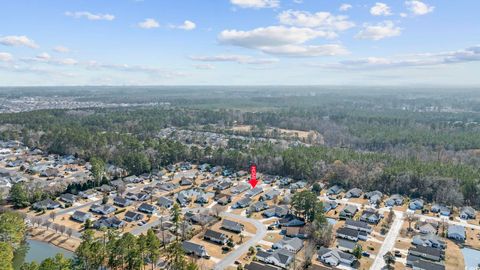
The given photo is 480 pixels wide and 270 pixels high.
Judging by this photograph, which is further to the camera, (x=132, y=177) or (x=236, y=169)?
(x=236, y=169)

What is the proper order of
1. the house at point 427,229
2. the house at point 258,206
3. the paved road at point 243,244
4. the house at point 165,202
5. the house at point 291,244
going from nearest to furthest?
1. the paved road at point 243,244
2. the house at point 291,244
3. the house at point 427,229
4. the house at point 258,206
5. the house at point 165,202

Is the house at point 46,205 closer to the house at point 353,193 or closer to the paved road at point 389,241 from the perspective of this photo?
the paved road at point 389,241

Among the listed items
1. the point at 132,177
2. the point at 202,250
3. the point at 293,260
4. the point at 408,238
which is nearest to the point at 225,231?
the point at 202,250

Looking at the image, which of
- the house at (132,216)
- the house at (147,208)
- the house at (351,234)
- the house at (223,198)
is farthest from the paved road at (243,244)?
the house at (132,216)

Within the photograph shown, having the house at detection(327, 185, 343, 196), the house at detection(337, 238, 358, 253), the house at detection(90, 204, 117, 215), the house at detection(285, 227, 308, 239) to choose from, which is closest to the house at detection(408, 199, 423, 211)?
the house at detection(327, 185, 343, 196)

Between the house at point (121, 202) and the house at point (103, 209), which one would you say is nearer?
the house at point (103, 209)

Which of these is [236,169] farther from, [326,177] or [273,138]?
[273,138]

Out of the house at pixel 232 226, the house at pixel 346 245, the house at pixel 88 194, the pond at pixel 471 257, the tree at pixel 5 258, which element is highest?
the tree at pixel 5 258

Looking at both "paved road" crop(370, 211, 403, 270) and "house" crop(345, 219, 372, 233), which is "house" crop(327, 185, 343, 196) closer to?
"paved road" crop(370, 211, 403, 270)
